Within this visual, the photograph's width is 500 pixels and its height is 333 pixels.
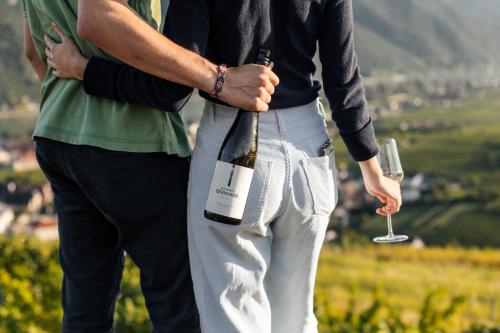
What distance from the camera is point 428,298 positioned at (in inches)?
97.7

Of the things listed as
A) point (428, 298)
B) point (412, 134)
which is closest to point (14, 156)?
point (412, 134)

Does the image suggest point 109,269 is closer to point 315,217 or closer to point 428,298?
A: point 315,217

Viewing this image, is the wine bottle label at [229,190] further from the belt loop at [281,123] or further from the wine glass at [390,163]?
the wine glass at [390,163]

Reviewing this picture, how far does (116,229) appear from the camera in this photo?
1.44 meters

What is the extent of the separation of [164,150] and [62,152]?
0.20m

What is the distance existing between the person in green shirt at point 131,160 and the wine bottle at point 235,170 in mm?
48

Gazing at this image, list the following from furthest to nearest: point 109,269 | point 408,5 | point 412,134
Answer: point 408,5, point 412,134, point 109,269

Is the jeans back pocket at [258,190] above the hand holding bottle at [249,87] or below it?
below

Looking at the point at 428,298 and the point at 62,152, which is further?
the point at 428,298

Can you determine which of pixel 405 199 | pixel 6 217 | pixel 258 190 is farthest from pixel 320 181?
pixel 405 199

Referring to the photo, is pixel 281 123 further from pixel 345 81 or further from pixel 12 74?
pixel 12 74

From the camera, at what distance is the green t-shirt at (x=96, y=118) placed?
1241 mm

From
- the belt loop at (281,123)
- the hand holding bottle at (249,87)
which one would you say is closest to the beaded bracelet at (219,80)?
the hand holding bottle at (249,87)

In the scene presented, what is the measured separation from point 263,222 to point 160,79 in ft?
1.03
